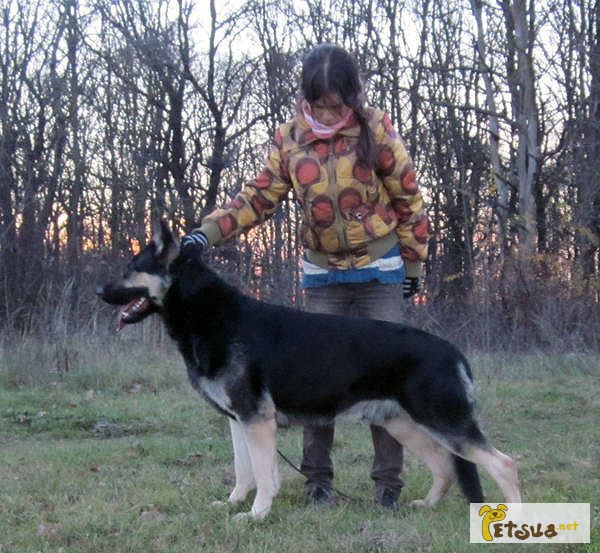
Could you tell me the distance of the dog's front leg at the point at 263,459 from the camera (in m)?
4.66

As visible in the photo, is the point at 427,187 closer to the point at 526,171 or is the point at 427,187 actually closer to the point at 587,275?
the point at 526,171

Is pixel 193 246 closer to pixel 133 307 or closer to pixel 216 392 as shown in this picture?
pixel 133 307

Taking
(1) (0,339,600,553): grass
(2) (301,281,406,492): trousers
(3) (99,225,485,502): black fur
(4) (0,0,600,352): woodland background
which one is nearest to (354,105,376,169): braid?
(2) (301,281,406,492): trousers

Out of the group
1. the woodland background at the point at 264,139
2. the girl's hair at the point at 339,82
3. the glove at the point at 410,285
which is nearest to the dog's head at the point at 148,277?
the girl's hair at the point at 339,82

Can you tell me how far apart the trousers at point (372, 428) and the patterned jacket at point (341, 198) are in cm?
20

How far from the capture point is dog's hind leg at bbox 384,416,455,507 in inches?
192

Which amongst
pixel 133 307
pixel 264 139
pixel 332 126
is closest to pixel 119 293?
pixel 133 307

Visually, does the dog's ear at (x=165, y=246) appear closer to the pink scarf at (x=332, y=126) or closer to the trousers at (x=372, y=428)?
the trousers at (x=372, y=428)

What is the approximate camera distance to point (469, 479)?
469 centimetres

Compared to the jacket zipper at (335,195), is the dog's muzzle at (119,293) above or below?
below

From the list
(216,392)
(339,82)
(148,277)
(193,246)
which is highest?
(339,82)

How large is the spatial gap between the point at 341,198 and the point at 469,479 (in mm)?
1766

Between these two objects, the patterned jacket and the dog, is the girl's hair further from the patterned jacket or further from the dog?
the dog

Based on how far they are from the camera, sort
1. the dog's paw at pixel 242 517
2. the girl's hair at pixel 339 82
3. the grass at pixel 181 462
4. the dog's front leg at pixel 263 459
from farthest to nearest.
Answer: the girl's hair at pixel 339 82, the dog's front leg at pixel 263 459, the dog's paw at pixel 242 517, the grass at pixel 181 462
